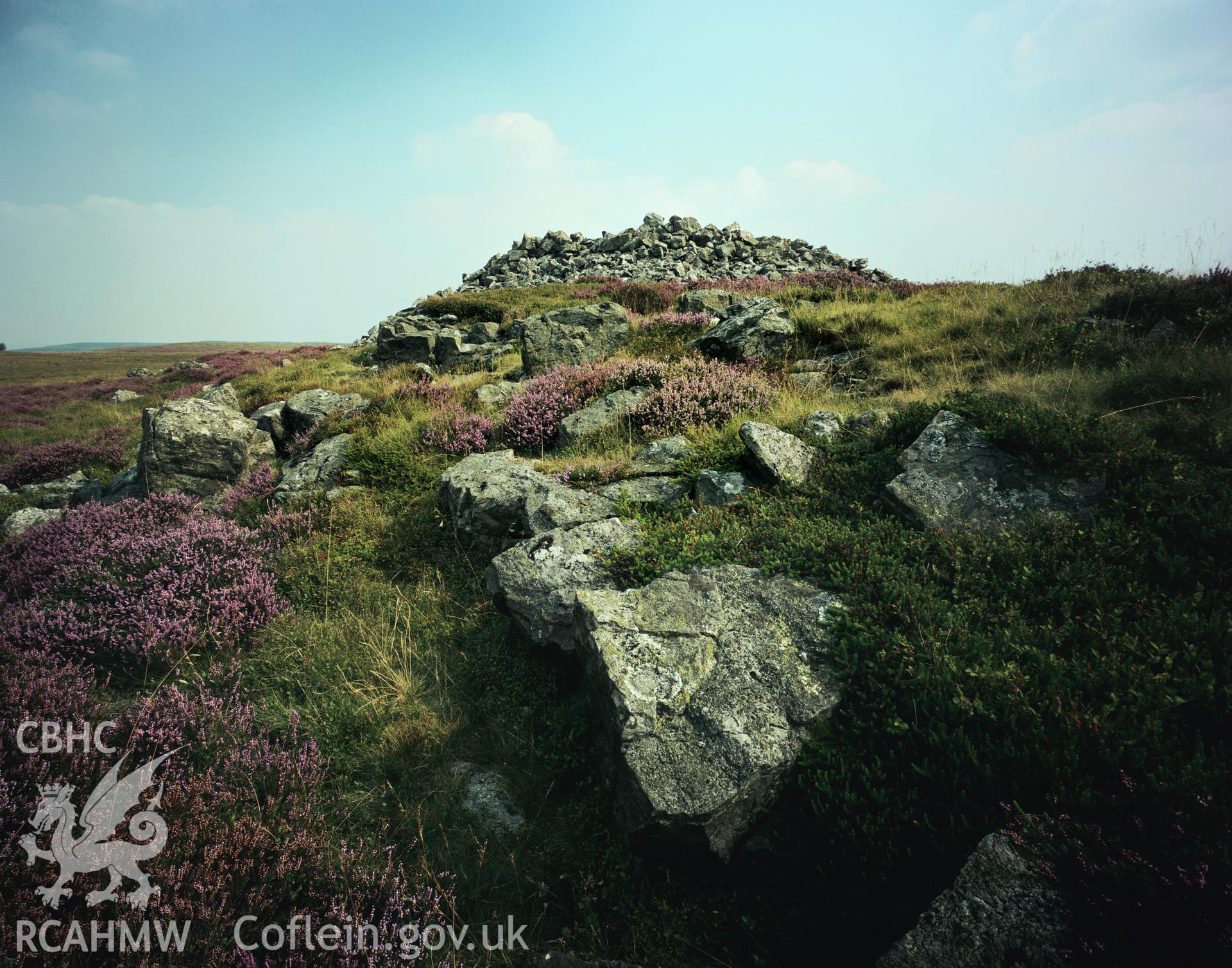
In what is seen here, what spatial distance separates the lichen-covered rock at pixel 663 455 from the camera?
7.21m

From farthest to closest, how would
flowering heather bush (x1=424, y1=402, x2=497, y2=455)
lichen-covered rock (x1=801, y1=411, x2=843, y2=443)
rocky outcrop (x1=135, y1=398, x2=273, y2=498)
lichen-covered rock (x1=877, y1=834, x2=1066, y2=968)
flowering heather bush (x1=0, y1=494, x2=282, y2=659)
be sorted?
flowering heather bush (x1=424, y1=402, x2=497, y2=455), rocky outcrop (x1=135, y1=398, x2=273, y2=498), lichen-covered rock (x1=801, y1=411, x2=843, y2=443), flowering heather bush (x1=0, y1=494, x2=282, y2=659), lichen-covered rock (x1=877, y1=834, x2=1066, y2=968)

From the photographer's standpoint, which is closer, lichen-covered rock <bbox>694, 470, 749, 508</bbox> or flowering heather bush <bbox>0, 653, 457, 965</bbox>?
flowering heather bush <bbox>0, 653, 457, 965</bbox>

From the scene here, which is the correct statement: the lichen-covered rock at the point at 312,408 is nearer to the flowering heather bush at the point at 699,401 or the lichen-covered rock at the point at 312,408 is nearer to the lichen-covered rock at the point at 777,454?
the flowering heather bush at the point at 699,401

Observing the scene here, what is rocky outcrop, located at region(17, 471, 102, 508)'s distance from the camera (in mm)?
11039

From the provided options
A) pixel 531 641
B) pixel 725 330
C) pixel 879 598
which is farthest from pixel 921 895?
pixel 725 330

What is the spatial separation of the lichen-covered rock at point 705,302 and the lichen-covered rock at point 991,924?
14379 mm

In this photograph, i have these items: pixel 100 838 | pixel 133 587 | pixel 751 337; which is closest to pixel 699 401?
pixel 751 337

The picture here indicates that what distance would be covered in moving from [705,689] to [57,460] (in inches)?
719

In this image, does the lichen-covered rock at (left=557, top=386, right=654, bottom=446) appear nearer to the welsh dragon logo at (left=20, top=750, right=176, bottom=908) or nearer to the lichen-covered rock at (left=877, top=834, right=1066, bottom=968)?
the welsh dragon logo at (left=20, top=750, right=176, bottom=908)

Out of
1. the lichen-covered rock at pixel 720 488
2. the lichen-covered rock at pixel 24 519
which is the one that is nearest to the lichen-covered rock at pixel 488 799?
the lichen-covered rock at pixel 720 488

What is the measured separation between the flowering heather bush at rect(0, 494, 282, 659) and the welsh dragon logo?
8.04 feet

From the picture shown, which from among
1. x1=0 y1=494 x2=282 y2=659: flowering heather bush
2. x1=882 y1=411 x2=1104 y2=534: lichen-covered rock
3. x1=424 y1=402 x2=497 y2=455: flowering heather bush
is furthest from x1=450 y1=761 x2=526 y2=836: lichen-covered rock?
x1=424 y1=402 x2=497 y2=455: flowering heather bush

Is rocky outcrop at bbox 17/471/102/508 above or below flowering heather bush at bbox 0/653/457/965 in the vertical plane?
above

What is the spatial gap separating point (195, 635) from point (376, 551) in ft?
6.87
